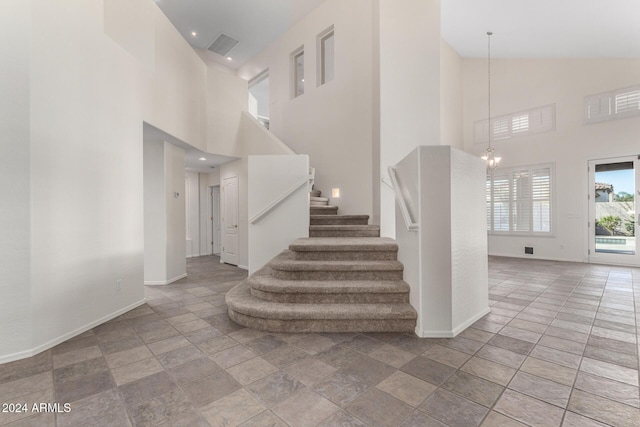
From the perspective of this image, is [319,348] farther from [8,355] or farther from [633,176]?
[633,176]

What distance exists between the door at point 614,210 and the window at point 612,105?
98 cm

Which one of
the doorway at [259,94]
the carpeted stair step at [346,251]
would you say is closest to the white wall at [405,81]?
the carpeted stair step at [346,251]

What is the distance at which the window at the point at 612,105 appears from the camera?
239 inches

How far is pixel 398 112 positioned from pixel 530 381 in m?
4.54

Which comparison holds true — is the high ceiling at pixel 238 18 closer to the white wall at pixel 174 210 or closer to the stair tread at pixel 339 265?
the white wall at pixel 174 210

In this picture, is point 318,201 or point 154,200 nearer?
point 154,200

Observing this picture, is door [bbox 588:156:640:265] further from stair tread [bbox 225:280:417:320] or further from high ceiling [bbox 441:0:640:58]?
stair tread [bbox 225:280:417:320]

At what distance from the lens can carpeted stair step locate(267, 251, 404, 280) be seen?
10.6 feet

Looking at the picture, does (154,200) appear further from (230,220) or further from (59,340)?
(59,340)

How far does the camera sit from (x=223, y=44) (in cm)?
770

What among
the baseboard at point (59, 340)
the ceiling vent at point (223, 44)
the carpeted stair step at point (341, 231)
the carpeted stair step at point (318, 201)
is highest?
the ceiling vent at point (223, 44)

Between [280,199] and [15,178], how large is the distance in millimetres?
2713

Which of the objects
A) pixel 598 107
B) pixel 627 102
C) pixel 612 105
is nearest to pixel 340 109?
pixel 598 107

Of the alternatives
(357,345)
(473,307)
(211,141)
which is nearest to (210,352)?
(357,345)
